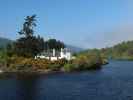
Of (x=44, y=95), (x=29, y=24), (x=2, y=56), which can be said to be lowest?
(x=44, y=95)

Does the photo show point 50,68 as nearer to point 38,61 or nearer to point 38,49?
point 38,61

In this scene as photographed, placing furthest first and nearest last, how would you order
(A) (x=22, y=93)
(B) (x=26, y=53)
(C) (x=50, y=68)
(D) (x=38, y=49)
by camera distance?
(D) (x=38, y=49)
(B) (x=26, y=53)
(C) (x=50, y=68)
(A) (x=22, y=93)

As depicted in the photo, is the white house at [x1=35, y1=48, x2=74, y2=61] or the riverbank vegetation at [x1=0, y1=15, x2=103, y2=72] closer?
the riverbank vegetation at [x1=0, y1=15, x2=103, y2=72]

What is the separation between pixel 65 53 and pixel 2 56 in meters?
31.3

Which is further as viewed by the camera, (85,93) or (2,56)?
(2,56)

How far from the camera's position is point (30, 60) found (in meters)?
111

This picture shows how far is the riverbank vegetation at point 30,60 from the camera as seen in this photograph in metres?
109

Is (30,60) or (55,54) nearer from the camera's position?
(30,60)

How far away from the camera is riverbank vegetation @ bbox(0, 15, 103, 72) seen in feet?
357

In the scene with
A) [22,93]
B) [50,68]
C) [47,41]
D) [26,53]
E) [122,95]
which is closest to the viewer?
[122,95]

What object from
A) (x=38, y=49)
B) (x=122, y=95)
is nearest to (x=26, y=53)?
(x=38, y=49)

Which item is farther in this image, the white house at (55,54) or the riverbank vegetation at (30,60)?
the white house at (55,54)

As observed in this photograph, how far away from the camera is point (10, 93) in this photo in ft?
178

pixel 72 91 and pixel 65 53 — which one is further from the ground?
pixel 65 53
